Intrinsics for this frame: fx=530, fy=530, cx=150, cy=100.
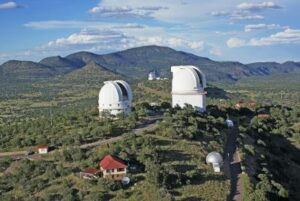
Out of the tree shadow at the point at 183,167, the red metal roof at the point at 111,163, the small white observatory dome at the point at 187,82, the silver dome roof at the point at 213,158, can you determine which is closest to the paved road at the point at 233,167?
the silver dome roof at the point at 213,158

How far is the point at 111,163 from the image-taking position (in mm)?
38938

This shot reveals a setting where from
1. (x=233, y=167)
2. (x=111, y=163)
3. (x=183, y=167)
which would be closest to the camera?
(x=111, y=163)

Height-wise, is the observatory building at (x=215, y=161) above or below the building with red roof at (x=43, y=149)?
below

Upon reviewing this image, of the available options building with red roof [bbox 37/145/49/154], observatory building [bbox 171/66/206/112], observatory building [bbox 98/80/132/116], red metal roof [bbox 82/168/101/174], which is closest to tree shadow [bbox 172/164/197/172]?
red metal roof [bbox 82/168/101/174]

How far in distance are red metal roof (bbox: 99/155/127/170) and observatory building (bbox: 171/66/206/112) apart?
27018 millimetres

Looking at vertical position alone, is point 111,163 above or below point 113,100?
below

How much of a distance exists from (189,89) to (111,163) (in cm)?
2818

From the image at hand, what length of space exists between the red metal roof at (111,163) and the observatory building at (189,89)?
88.6 ft

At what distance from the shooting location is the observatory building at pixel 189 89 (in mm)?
65188

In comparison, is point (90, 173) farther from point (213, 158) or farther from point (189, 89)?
point (189, 89)

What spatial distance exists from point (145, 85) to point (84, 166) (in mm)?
80426

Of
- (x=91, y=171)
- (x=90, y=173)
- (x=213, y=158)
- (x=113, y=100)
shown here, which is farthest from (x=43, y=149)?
(x=213, y=158)

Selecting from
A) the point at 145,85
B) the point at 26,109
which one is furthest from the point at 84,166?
the point at 26,109

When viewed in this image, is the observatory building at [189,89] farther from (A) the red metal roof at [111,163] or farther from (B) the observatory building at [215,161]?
(A) the red metal roof at [111,163]
